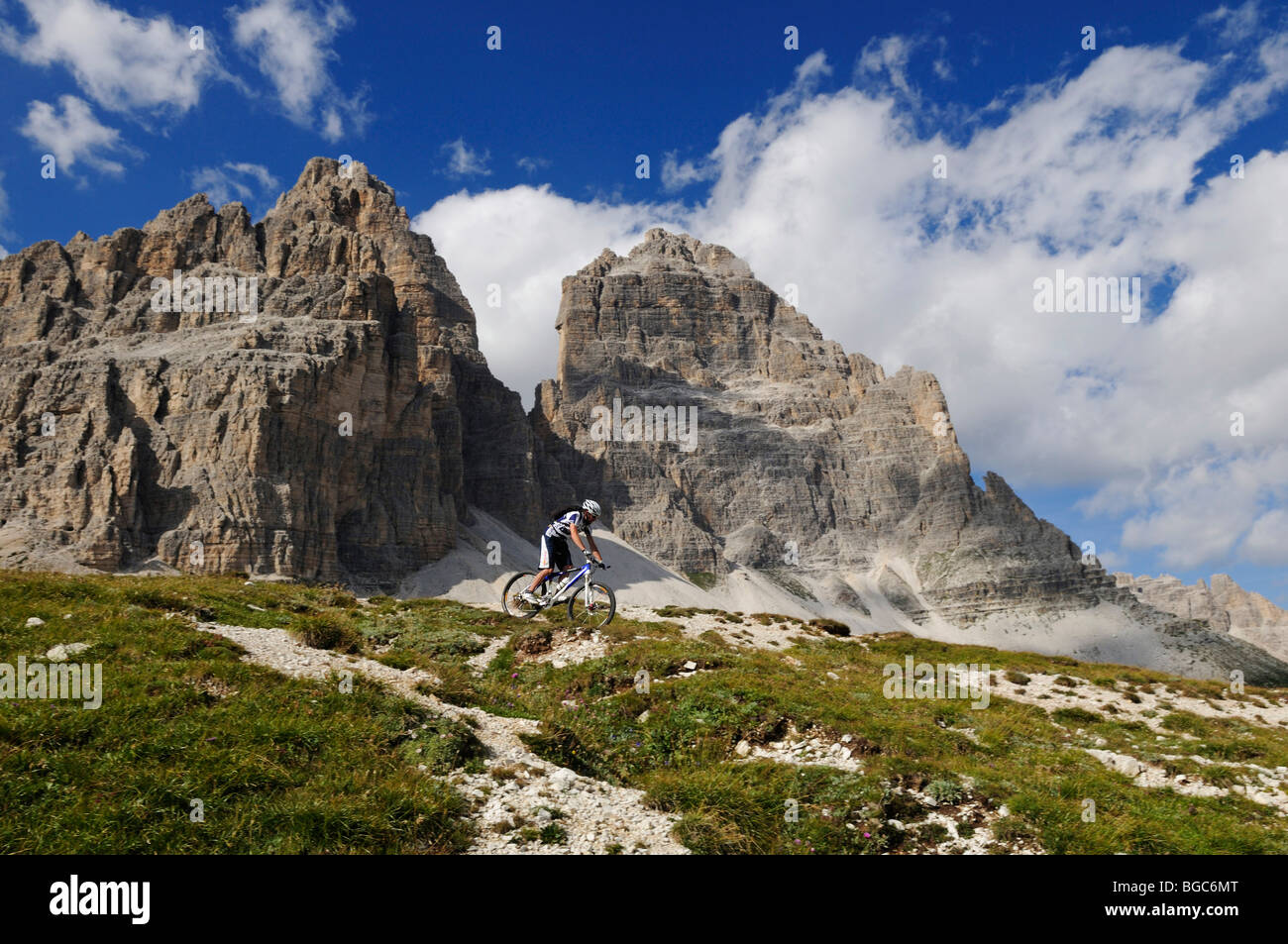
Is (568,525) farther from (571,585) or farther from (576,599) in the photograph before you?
(576,599)

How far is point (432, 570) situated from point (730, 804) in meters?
137

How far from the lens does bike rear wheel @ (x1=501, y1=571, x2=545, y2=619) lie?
2253cm

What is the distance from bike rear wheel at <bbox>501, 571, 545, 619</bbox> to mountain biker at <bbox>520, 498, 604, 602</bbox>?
0.27 meters

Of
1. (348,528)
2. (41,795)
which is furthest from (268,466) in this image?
(41,795)

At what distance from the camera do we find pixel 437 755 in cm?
1158

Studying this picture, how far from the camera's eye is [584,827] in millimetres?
10477

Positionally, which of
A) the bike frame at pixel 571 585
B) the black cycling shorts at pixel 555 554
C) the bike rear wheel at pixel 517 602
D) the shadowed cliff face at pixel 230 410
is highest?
the shadowed cliff face at pixel 230 410

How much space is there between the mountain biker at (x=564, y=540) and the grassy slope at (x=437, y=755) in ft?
8.62

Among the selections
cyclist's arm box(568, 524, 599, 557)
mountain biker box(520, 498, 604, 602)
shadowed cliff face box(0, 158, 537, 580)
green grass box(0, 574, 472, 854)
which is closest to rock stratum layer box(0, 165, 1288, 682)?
shadowed cliff face box(0, 158, 537, 580)

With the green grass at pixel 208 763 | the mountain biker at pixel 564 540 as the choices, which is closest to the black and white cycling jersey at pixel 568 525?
the mountain biker at pixel 564 540

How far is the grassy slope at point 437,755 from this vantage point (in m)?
9.21

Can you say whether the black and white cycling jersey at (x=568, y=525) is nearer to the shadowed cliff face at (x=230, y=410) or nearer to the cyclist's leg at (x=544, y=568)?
the cyclist's leg at (x=544, y=568)
